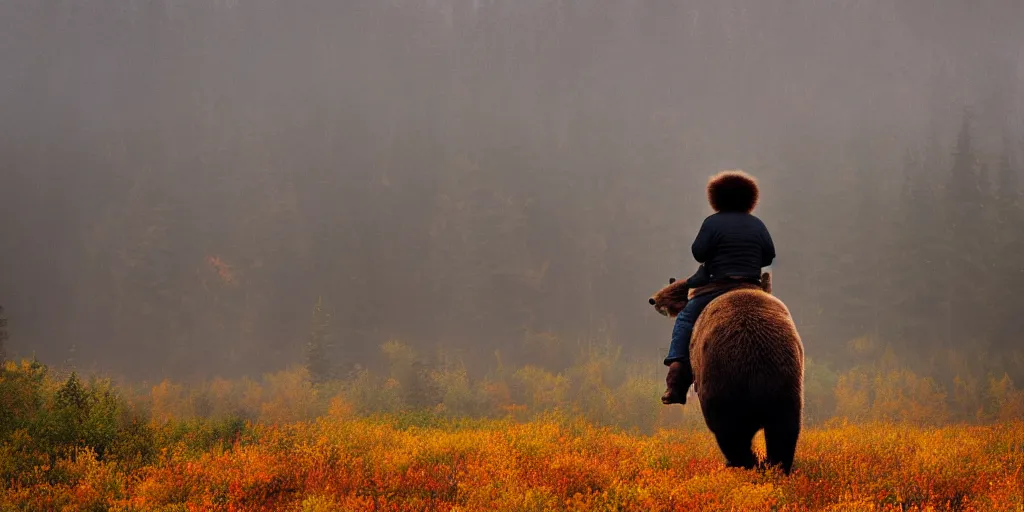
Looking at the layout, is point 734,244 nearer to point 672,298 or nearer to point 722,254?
point 722,254

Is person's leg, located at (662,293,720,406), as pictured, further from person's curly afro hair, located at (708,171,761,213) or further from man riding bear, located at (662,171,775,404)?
person's curly afro hair, located at (708,171,761,213)

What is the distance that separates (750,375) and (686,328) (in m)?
1.30

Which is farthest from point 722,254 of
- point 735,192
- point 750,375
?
point 750,375

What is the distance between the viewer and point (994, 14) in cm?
10825

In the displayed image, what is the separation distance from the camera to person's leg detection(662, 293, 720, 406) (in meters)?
7.08

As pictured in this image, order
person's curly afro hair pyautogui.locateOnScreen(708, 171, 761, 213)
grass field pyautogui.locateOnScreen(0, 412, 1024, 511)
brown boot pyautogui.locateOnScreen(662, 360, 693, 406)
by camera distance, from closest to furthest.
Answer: grass field pyautogui.locateOnScreen(0, 412, 1024, 511), brown boot pyautogui.locateOnScreen(662, 360, 693, 406), person's curly afro hair pyautogui.locateOnScreen(708, 171, 761, 213)

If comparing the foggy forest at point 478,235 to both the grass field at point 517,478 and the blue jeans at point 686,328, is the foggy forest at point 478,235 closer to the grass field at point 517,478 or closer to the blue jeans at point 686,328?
the grass field at point 517,478

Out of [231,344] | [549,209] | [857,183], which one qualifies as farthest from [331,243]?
[857,183]

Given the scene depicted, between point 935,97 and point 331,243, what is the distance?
318ft

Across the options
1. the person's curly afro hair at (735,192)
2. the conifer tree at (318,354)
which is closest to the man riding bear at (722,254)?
the person's curly afro hair at (735,192)

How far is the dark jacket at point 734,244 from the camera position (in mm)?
6871

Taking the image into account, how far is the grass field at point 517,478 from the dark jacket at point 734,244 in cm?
226

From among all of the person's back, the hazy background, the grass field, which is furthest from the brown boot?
the hazy background

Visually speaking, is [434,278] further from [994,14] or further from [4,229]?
[994,14]
